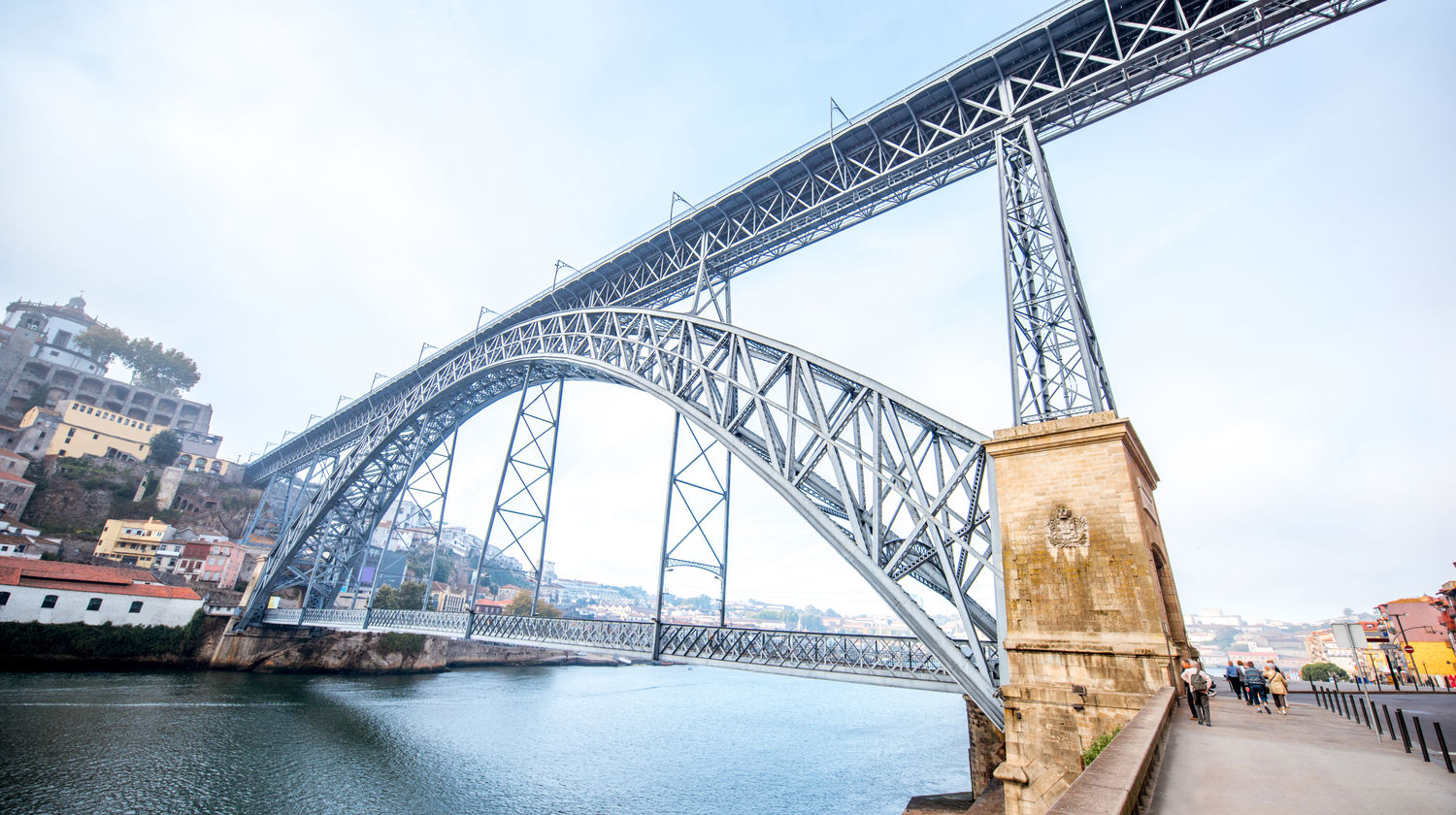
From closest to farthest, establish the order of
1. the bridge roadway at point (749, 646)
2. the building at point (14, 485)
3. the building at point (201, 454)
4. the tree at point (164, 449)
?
the bridge roadway at point (749, 646), the building at point (14, 485), the tree at point (164, 449), the building at point (201, 454)

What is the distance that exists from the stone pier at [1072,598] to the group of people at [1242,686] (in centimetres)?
30

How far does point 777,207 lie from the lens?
17609 mm

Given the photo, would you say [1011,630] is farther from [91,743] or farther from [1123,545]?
[91,743]

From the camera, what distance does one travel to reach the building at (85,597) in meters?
27.8

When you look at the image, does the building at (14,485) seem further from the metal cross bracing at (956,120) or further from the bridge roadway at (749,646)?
the metal cross bracing at (956,120)

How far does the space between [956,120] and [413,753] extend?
25.6 m

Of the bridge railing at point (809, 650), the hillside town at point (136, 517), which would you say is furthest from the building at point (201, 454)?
the bridge railing at point (809, 650)

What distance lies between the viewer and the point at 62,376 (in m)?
56.5

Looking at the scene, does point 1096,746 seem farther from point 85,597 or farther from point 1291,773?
point 85,597

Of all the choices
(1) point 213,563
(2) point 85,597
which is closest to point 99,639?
(2) point 85,597

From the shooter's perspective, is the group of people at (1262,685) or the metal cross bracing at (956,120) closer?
the group of people at (1262,685)

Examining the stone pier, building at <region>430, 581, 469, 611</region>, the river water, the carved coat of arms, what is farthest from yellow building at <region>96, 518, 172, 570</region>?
the carved coat of arms

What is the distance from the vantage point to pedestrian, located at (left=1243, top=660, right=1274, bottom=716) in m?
9.75

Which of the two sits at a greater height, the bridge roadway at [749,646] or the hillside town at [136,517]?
the hillside town at [136,517]
